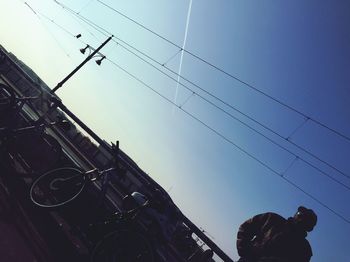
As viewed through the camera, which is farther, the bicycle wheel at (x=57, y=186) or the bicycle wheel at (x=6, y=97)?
the bicycle wheel at (x=6, y=97)

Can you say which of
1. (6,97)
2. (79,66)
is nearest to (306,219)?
(6,97)

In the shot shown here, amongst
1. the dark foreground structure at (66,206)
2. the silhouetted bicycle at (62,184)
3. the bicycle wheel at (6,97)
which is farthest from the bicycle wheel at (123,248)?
the bicycle wheel at (6,97)

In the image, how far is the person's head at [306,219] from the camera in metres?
4.78

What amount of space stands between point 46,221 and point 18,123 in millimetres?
3059

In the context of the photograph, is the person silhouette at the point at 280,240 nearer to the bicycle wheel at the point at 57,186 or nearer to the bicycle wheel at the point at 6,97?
the bicycle wheel at the point at 57,186

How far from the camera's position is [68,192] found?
5758mm

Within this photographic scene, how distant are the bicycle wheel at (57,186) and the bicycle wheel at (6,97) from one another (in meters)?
2.30

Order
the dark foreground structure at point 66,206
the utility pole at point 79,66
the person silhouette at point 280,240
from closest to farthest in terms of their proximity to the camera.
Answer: the dark foreground structure at point 66,206
the person silhouette at point 280,240
the utility pole at point 79,66

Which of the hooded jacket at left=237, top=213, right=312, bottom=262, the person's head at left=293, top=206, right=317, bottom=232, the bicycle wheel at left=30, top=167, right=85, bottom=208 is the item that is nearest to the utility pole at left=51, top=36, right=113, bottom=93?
the bicycle wheel at left=30, top=167, right=85, bottom=208

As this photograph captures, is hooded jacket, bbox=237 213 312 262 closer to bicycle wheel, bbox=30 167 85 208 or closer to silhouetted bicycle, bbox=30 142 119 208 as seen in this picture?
silhouetted bicycle, bbox=30 142 119 208

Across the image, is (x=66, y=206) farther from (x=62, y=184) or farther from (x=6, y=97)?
(x=6, y=97)

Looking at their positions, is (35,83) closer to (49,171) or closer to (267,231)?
(49,171)

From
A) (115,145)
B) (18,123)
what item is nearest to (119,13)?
(18,123)

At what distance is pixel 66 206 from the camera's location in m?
5.37
